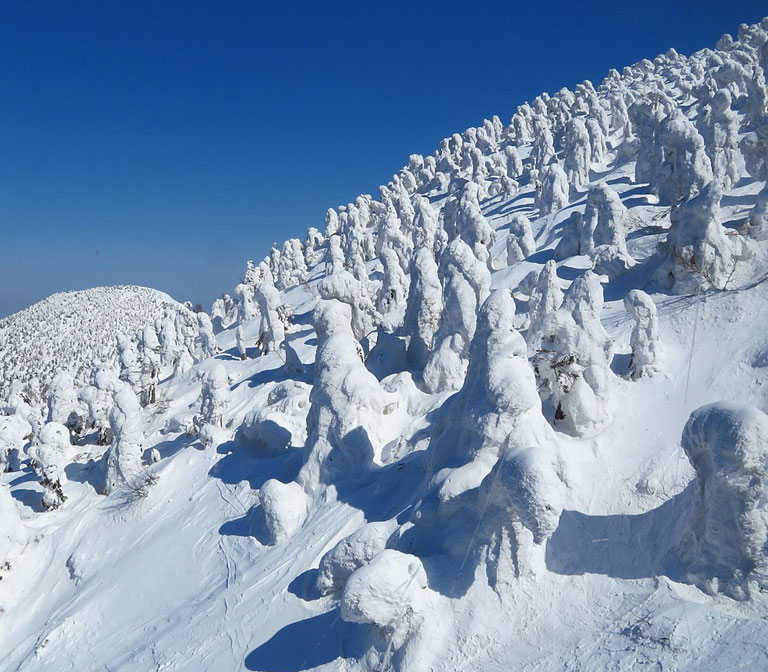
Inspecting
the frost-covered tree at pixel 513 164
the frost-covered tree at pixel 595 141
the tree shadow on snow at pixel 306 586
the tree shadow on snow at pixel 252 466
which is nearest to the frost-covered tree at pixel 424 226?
the frost-covered tree at pixel 595 141

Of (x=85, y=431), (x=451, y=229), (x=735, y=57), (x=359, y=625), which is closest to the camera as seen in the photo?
(x=359, y=625)

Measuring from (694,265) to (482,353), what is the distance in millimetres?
9390

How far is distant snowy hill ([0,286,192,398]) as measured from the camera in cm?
9194

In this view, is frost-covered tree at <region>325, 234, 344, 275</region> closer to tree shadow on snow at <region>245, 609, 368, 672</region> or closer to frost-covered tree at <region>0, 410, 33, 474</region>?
frost-covered tree at <region>0, 410, 33, 474</region>

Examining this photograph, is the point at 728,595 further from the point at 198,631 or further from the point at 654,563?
the point at 198,631

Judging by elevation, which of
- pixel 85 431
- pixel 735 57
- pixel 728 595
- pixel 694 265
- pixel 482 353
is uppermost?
pixel 735 57

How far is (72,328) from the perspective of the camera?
112 m

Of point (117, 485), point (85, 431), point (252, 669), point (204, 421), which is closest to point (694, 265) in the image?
point (252, 669)

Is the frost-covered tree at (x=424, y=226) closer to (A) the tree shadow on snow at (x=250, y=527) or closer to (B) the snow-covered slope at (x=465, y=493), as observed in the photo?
(B) the snow-covered slope at (x=465, y=493)

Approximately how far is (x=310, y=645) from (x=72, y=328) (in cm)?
12333

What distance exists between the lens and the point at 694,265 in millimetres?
16172

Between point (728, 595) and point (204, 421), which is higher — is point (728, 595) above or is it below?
below

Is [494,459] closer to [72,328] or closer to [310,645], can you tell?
[310,645]

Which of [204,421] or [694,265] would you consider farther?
[204,421]
